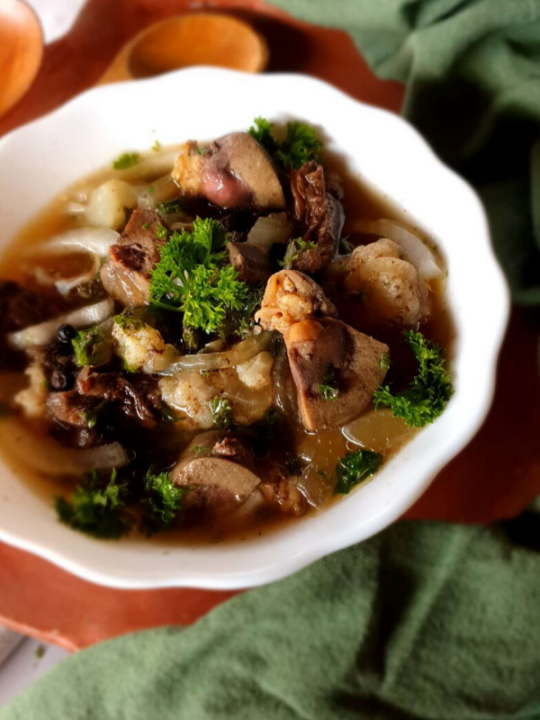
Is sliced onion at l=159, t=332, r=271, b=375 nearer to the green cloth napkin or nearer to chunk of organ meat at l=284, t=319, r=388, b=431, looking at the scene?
chunk of organ meat at l=284, t=319, r=388, b=431

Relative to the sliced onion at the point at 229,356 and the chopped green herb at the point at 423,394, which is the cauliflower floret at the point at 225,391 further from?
the chopped green herb at the point at 423,394

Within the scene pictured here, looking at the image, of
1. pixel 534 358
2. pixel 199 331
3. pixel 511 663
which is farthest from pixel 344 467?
pixel 534 358

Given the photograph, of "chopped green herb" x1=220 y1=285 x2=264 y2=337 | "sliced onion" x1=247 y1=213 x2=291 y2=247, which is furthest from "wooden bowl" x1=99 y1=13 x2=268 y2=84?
"chopped green herb" x1=220 y1=285 x2=264 y2=337

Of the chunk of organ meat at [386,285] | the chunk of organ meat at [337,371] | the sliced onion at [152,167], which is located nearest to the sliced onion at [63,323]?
the sliced onion at [152,167]

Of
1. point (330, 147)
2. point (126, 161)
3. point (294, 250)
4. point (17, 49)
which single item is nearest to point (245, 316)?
point (294, 250)

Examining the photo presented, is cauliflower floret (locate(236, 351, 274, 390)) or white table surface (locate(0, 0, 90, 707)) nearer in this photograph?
cauliflower floret (locate(236, 351, 274, 390))

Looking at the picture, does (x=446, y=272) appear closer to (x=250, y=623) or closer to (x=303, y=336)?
(x=303, y=336)
